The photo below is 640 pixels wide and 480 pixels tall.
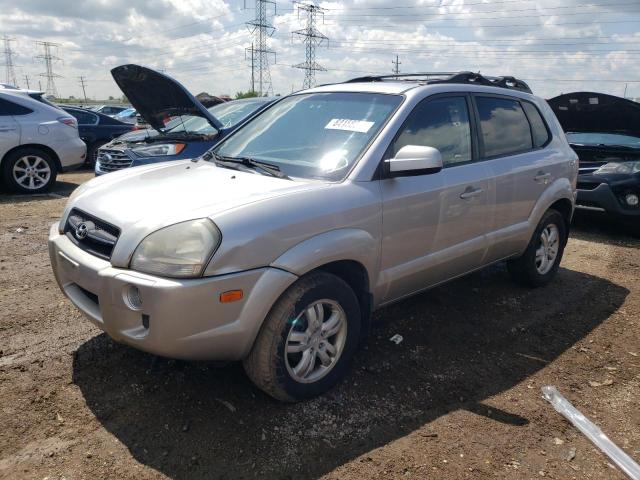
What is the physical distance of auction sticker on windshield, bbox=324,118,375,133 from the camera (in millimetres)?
3339

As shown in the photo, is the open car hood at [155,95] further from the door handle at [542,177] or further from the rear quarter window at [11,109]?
the door handle at [542,177]

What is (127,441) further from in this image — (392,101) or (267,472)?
(392,101)

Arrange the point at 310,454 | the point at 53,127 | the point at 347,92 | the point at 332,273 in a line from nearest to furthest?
the point at 310,454 < the point at 332,273 < the point at 347,92 < the point at 53,127

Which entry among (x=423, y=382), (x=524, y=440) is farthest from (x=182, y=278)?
(x=524, y=440)

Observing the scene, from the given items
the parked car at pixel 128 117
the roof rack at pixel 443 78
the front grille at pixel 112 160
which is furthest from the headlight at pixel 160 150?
the roof rack at pixel 443 78

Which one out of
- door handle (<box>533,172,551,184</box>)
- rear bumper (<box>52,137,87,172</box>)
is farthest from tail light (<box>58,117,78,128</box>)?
door handle (<box>533,172,551,184</box>)

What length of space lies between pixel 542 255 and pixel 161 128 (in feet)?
15.8

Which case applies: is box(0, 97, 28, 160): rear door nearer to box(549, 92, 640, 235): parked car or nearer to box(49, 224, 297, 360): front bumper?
box(49, 224, 297, 360): front bumper

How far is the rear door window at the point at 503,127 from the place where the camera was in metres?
4.09

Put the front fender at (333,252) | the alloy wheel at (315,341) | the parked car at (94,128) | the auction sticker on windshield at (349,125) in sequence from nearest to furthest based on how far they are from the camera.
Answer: the front fender at (333,252)
the alloy wheel at (315,341)
the auction sticker on windshield at (349,125)
the parked car at (94,128)

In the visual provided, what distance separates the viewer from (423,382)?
3275mm

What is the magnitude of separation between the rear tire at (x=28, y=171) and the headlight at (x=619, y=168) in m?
8.55

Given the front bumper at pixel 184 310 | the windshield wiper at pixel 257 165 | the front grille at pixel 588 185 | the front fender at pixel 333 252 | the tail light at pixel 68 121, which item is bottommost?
the front grille at pixel 588 185

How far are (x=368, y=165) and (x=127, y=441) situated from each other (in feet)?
6.40
